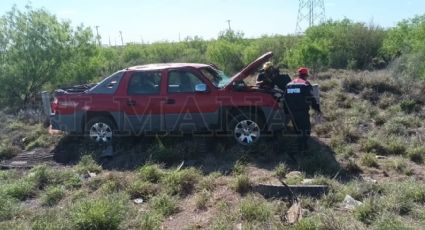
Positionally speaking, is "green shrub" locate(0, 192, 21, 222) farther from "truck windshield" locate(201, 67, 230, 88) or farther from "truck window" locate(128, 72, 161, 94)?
"truck windshield" locate(201, 67, 230, 88)

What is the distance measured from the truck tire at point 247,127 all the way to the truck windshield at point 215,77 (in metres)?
0.78

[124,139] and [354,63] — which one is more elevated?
[354,63]

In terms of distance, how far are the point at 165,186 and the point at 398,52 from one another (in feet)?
46.2

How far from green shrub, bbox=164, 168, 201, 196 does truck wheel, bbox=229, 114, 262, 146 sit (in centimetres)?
175

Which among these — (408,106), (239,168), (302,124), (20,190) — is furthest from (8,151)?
(408,106)

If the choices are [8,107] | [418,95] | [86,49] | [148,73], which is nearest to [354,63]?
[418,95]

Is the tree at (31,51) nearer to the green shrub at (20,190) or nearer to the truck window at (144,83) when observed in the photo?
the truck window at (144,83)

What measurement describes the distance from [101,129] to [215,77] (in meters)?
2.66

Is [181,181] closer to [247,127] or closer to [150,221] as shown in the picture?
[150,221]

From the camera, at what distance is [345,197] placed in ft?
19.4

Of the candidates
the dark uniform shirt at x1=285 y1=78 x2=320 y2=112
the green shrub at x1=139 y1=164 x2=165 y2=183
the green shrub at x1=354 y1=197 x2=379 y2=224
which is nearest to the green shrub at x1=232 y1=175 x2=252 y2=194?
the green shrub at x1=139 y1=164 x2=165 y2=183

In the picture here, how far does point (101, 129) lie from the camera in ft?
30.5

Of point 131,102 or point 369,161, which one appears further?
point 131,102

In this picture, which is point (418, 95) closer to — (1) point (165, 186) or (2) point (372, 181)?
(2) point (372, 181)
